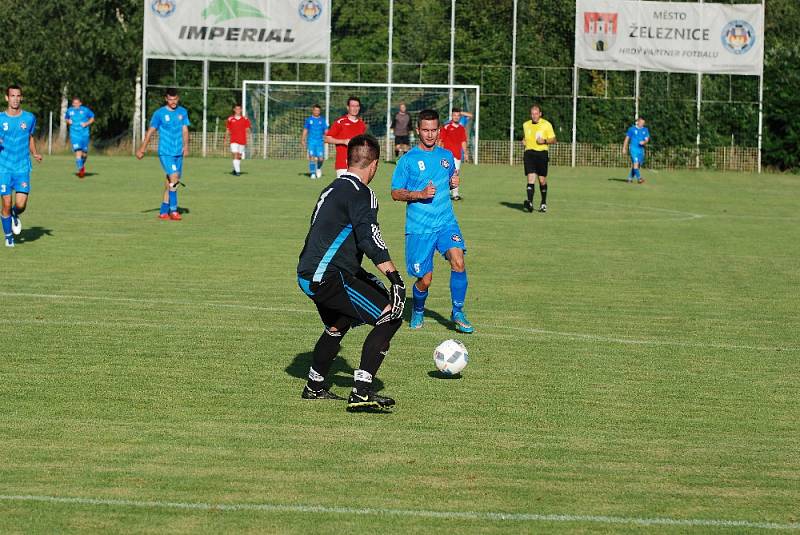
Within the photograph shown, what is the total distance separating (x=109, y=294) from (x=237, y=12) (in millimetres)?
35684

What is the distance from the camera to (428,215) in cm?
1249

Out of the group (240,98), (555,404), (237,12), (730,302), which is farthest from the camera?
(240,98)

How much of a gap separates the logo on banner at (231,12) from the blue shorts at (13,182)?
31.0 meters

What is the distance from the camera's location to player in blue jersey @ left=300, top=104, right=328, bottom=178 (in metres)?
38.8

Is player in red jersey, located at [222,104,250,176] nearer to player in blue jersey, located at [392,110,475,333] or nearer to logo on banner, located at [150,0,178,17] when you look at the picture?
logo on banner, located at [150,0,178,17]

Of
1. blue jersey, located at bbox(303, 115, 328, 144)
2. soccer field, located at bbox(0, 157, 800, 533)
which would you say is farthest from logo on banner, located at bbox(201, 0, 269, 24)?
soccer field, located at bbox(0, 157, 800, 533)

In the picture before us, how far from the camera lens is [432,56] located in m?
53.4

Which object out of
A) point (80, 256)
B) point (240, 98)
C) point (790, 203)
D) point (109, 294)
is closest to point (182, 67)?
point (240, 98)

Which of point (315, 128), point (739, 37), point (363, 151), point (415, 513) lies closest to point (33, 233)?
point (363, 151)

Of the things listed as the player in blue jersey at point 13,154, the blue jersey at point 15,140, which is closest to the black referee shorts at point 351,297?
the player in blue jersey at point 13,154

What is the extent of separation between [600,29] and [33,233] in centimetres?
3205

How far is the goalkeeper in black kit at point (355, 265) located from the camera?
8727 millimetres

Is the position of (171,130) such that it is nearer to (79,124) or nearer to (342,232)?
(79,124)

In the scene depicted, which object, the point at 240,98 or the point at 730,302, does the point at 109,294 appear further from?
the point at 240,98
